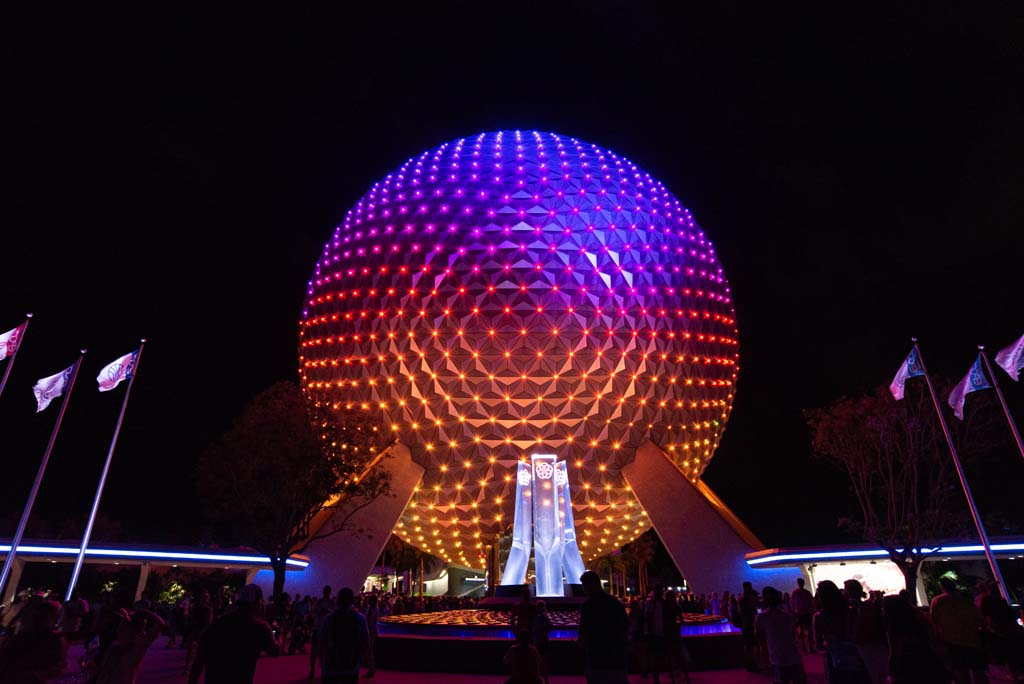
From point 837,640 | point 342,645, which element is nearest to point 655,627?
point 837,640

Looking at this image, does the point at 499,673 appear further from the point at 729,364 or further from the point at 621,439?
the point at 729,364

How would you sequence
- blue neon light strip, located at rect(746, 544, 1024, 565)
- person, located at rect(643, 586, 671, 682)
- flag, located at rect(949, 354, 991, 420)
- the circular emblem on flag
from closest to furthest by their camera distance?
1. person, located at rect(643, 586, 671, 682)
2. flag, located at rect(949, 354, 991, 420)
3. the circular emblem on flag
4. blue neon light strip, located at rect(746, 544, 1024, 565)

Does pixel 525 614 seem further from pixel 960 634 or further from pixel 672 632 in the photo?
pixel 960 634

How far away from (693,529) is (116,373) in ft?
69.1

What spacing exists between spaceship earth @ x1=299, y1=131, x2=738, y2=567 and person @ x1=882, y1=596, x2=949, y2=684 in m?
19.2

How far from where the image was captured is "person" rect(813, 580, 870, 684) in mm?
6168

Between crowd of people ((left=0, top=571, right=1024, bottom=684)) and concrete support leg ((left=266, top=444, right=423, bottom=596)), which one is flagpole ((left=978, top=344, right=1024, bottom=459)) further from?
concrete support leg ((left=266, top=444, right=423, bottom=596))

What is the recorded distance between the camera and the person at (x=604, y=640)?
5.71 meters

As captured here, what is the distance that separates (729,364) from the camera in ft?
97.3

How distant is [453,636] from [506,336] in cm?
1359

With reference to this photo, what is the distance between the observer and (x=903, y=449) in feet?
86.2

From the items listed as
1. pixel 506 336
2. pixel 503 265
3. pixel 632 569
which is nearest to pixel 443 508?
pixel 506 336

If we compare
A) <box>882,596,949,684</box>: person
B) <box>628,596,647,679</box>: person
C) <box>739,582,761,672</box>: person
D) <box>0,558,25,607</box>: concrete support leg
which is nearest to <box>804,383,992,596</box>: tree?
<box>739,582,761,672</box>: person

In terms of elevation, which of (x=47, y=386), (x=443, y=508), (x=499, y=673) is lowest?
(x=499, y=673)
